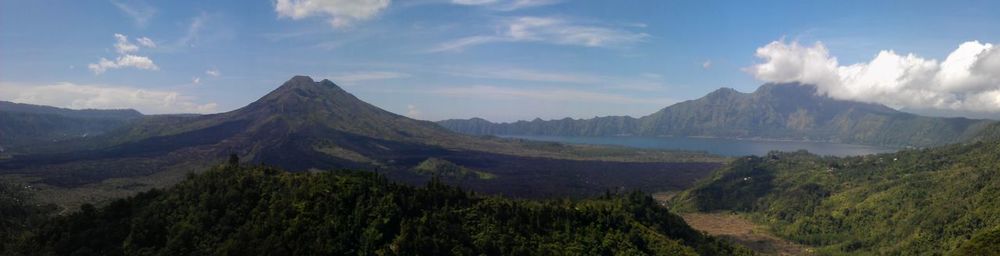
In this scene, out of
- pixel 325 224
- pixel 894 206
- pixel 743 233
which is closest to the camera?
pixel 325 224

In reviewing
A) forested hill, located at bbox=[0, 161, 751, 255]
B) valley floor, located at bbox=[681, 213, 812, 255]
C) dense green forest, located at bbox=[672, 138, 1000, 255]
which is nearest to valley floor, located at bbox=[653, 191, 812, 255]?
valley floor, located at bbox=[681, 213, 812, 255]

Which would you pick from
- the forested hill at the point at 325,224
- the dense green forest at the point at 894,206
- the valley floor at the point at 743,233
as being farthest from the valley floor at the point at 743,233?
the forested hill at the point at 325,224

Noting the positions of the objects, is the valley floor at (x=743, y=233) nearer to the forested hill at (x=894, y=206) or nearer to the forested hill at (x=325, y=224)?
the forested hill at (x=894, y=206)

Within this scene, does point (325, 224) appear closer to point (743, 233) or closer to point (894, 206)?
point (743, 233)

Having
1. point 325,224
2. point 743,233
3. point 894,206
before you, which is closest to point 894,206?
point 894,206

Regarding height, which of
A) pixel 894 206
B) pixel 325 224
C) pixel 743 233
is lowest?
pixel 743 233

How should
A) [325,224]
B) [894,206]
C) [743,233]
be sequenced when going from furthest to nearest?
[743,233] → [894,206] → [325,224]

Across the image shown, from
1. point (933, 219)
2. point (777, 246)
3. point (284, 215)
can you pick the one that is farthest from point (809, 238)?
point (284, 215)
